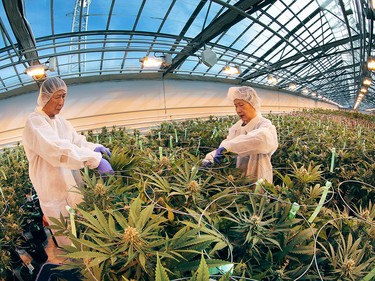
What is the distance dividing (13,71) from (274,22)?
425 inches

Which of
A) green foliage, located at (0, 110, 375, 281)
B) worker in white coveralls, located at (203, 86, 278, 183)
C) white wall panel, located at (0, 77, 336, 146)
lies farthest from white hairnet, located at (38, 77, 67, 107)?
white wall panel, located at (0, 77, 336, 146)

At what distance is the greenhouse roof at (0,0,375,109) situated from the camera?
627cm

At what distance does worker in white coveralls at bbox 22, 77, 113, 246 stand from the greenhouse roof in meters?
4.01

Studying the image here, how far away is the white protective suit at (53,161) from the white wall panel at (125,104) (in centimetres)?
905

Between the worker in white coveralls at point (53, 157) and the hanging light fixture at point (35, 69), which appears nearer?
the worker in white coveralls at point (53, 157)

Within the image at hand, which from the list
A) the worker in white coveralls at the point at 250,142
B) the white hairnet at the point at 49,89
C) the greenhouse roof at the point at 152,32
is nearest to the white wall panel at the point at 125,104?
the greenhouse roof at the point at 152,32

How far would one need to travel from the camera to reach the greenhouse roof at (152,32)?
6.27m

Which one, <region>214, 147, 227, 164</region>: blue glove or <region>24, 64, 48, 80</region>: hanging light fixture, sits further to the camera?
<region>24, 64, 48, 80</region>: hanging light fixture

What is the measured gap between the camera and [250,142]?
1.82m

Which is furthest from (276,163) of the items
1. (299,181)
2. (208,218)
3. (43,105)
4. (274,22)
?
(274,22)

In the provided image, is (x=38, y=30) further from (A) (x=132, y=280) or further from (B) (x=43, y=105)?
(A) (x=132, y=280)

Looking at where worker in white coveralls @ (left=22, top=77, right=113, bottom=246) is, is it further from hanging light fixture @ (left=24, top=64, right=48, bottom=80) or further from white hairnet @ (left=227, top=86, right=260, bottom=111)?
hanging light fixture @ (left=24, top=64, right=48, bottom=80)

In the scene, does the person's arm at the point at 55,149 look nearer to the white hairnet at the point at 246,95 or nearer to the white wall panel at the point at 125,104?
the white hairnet at the point at 246,95

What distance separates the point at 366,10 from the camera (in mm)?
5988
